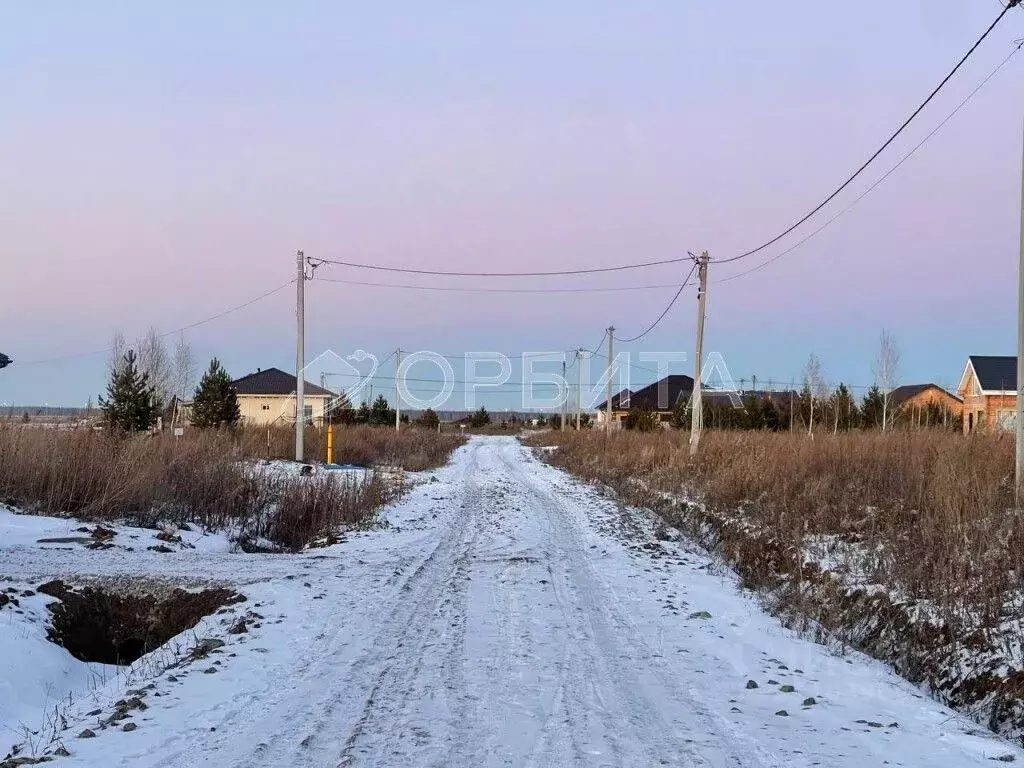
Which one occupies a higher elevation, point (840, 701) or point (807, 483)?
point (807, 483)

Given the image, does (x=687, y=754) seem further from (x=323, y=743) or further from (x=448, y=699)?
(x=323, y=743)

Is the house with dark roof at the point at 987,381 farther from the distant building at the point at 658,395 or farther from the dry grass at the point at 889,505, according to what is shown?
the distant building at the point at 658,395

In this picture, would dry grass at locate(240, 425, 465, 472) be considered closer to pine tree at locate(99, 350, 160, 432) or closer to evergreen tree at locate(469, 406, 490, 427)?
pine tree at locate(99, 350, 160, 432)

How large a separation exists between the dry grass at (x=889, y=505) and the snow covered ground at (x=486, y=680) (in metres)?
1.15

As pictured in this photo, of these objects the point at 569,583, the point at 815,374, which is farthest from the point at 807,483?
the point at 815,374

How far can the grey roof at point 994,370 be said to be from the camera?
42.0 metres

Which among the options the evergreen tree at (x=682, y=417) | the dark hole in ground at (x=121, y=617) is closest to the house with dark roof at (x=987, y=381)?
the evergreen tree at (x=682, y=417)

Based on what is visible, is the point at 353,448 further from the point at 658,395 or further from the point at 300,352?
the point at 658,395

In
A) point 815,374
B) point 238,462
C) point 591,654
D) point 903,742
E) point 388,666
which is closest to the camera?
point 903,742

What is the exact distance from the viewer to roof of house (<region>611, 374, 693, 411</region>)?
80.7m

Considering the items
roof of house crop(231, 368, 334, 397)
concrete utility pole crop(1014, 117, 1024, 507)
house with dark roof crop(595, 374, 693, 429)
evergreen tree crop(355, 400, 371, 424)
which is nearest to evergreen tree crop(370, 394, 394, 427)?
evergreen tree crop(355, 400, 371, 424)

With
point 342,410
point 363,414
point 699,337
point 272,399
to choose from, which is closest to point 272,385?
point 272,399

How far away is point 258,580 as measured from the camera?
8664mm

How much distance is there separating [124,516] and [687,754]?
37.6 feet
